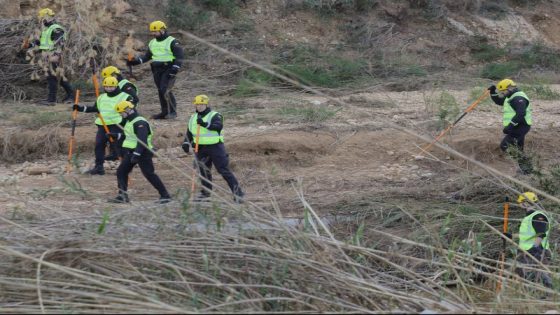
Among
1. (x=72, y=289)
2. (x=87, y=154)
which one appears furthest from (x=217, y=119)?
(x=72, y=289)

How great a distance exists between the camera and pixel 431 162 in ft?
42.6

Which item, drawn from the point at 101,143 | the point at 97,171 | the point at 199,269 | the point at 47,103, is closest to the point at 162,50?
the point at 101,143

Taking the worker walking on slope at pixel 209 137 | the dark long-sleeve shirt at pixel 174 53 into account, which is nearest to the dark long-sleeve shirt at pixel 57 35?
the dark long-sleeve shirt at pixel 174 53

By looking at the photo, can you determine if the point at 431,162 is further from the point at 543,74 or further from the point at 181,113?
the point at 543,74

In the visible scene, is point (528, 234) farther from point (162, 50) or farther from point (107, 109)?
point (162, 50)

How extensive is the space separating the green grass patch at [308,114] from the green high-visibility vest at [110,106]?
10.8 feet

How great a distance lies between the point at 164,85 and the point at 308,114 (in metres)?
2.28

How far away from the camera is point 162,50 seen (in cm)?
1382

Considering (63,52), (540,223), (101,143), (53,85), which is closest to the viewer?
(540,223)

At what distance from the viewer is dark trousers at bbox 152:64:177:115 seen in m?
13.9

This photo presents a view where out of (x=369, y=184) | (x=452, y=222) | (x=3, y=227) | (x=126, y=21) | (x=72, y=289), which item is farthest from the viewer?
(x=126, y=21)

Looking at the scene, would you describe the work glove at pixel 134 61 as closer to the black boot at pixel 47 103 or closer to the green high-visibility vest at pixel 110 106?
the black boot at pixel 47 103

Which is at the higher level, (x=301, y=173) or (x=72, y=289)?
(x=72, y=289)

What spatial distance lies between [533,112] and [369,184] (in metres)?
4.52
